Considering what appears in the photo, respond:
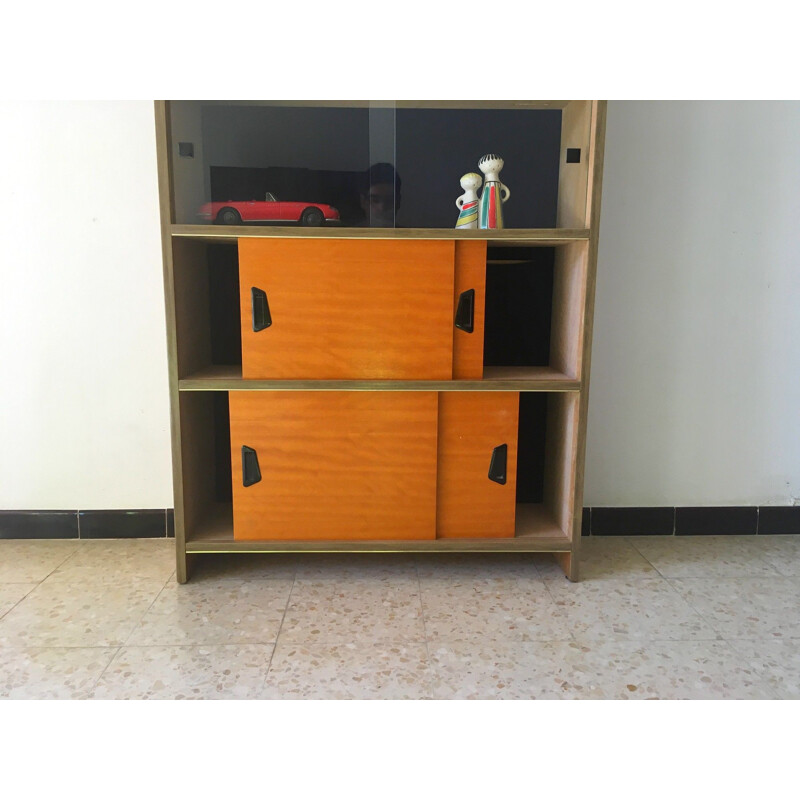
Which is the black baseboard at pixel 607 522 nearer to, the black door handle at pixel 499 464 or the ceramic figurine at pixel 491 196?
the black door handle at pixel 499 464

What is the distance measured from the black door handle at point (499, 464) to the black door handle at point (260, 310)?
2.57ft

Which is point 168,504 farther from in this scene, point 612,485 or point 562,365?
point 612,485

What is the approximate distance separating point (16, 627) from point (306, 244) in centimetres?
129

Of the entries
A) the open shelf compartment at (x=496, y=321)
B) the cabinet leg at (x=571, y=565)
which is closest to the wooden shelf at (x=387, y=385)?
the open shelf compartment at (x=496, y=321)

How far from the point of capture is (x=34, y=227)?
2.14 metres

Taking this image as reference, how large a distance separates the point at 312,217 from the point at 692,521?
5.70 ft

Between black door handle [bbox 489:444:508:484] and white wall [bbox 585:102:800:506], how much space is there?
1.71 feet

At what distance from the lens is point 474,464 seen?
1.96 metres

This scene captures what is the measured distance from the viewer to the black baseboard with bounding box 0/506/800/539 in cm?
228

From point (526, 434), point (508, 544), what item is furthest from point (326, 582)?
point (526, 434)

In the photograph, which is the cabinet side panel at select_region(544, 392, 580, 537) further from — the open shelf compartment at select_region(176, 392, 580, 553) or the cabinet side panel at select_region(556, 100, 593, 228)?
the cabinet side panel at select_region(556, 100, 593, 228)

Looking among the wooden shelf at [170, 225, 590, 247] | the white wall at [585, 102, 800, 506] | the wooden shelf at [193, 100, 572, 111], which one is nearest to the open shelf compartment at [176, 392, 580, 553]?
the white wall at [585, 102, 800, 506]

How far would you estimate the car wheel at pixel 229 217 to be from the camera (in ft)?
6.09

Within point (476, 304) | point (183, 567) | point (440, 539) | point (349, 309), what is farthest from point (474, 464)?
point (183, 567)
